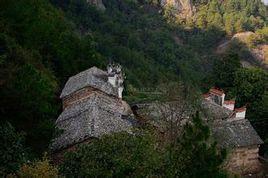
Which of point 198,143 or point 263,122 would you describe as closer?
point 198,143

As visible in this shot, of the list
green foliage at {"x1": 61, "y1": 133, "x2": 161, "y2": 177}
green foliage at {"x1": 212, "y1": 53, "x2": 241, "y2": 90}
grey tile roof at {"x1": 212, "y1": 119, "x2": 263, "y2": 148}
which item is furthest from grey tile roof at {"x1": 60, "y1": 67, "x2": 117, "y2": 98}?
green foliage at {"x1": 61, "y1": 133, "x2": 161, "y2": 177}

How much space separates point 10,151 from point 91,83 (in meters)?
16.9

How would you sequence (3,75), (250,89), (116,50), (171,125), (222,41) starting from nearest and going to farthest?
(3,75) < (171,125) < (250,89) < (116,50) < (222,41)

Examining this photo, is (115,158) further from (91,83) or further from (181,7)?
(181,7)

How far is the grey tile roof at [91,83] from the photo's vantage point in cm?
3934

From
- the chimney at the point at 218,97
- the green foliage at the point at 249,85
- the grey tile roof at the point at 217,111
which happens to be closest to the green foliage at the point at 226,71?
the green foliage at the point at 249,85

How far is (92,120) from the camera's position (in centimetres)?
3031

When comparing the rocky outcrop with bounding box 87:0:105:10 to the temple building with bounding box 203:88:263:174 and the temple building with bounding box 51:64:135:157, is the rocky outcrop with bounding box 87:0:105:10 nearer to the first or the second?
the temple building with bounding box 51:64:135:157

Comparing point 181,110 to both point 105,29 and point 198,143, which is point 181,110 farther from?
point 105,29

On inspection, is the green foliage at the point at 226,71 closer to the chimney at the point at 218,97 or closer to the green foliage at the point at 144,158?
the chimney at the point at 218,97

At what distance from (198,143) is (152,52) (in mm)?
98995

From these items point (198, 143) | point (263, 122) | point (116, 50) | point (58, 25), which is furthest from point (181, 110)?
point (116, 50)

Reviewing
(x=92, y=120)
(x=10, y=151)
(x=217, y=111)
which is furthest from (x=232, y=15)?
(x=10, y=151)

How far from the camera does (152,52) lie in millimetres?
120062
